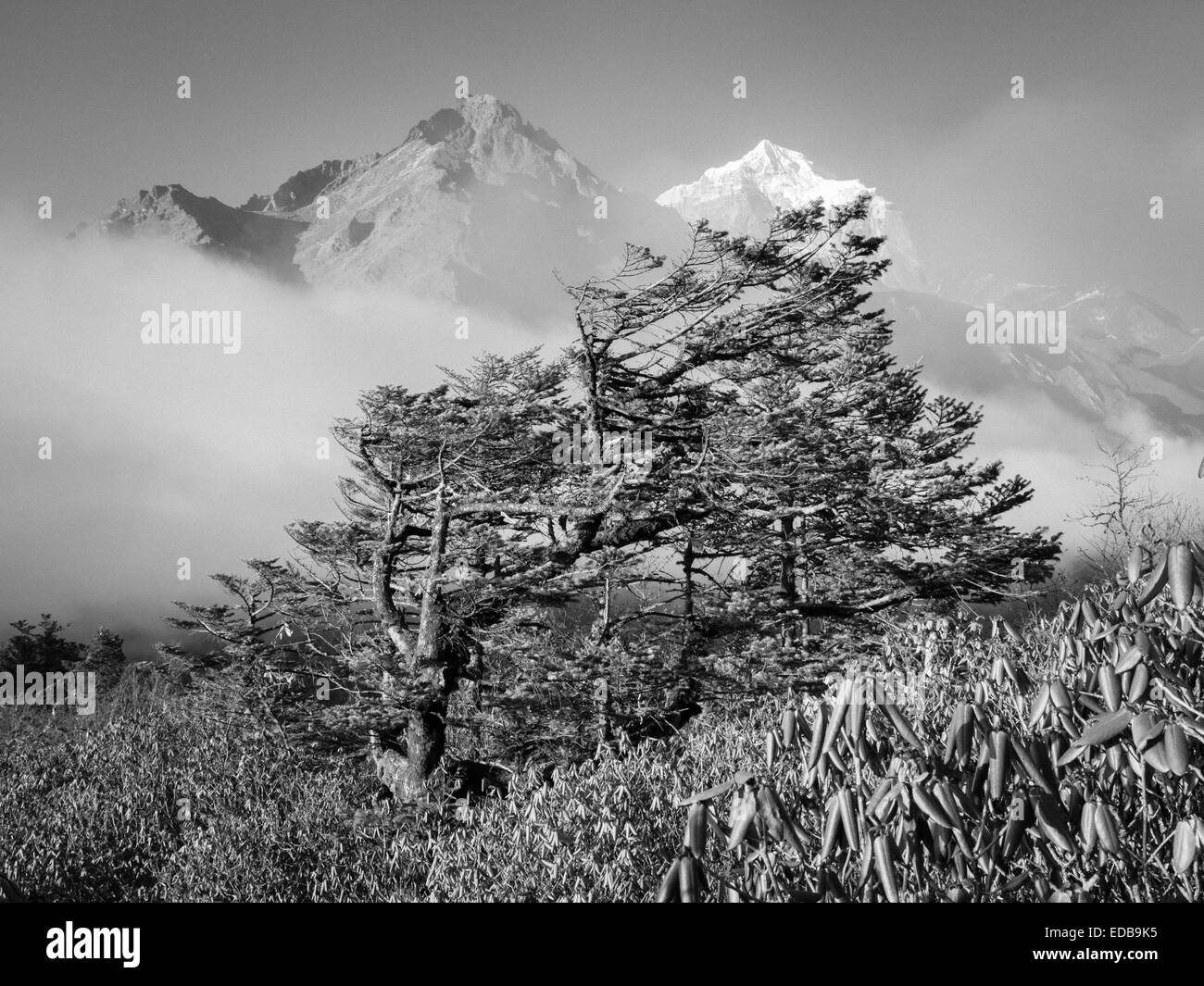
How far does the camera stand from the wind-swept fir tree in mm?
14344

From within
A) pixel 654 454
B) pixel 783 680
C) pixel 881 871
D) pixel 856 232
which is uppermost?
pixel 856 232

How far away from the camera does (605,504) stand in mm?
14117

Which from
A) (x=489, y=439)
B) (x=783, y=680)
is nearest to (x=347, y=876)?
(x=783, y=680)

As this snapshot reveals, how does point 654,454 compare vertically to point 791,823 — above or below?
above

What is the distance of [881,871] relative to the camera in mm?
1947

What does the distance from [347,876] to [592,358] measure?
11007 millimetres

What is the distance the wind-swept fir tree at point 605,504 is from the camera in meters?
14.3
